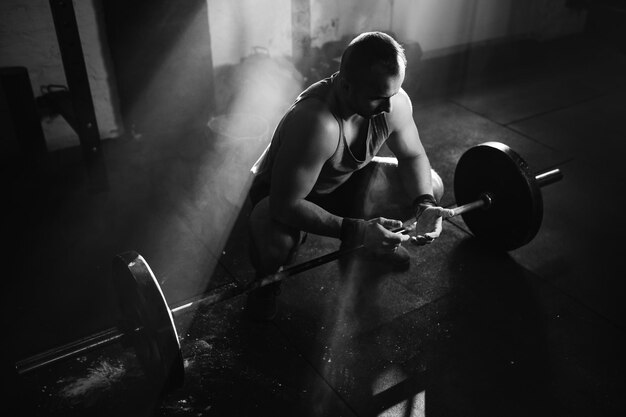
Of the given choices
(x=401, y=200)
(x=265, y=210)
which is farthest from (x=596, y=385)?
(x=265, y=210)

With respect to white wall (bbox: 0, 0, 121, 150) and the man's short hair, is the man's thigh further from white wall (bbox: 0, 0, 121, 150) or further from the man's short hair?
white wall (bbox: 0, 0, 121, 150)

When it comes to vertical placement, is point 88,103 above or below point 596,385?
above

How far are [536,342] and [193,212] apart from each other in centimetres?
198

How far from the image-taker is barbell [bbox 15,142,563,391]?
6.25 feet

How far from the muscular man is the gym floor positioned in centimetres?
34

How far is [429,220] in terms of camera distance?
2500mm

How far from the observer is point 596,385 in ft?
7.70

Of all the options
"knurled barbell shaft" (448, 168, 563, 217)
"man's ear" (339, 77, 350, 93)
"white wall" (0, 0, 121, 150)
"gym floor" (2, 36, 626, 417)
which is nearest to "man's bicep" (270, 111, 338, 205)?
"man's ear" (339, 77, 350, 93)

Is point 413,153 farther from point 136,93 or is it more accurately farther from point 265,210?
point 136,93

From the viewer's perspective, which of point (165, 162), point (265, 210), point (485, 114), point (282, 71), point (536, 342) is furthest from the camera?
point (485, 114)

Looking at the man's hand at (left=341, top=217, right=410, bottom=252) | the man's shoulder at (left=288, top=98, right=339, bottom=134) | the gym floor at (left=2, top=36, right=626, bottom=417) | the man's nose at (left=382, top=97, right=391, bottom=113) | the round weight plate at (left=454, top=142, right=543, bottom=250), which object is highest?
the man's nose at (left=382, top=97, right=391, bottom=113)

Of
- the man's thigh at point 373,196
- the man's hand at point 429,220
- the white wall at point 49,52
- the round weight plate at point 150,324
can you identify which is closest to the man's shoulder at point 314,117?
the man's thigh at point 373,196

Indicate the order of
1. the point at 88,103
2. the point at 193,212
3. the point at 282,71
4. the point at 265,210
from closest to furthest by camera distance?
the point at 265,210 → the point at 88,103 → the point at 193,212 → the point at 282,71

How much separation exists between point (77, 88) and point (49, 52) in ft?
2.41
